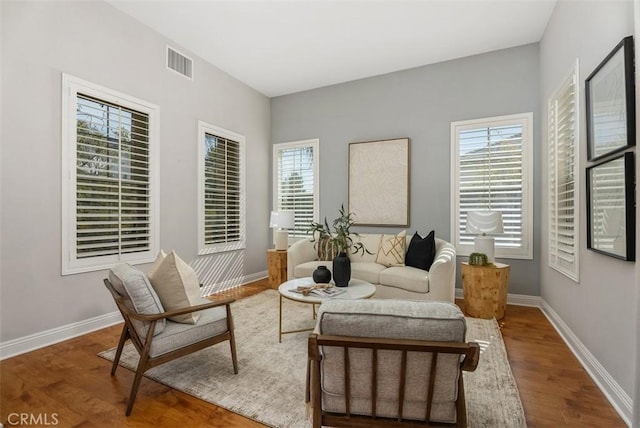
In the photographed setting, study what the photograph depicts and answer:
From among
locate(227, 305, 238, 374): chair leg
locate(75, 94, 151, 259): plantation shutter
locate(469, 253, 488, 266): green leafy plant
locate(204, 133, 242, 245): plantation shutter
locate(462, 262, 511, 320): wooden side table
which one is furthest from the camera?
locate(204, 133, 242, 245): plantation shutter

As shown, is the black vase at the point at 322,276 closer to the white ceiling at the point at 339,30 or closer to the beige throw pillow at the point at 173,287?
the beige throw pillow at the point at 173,287

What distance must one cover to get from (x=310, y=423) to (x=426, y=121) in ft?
13.5

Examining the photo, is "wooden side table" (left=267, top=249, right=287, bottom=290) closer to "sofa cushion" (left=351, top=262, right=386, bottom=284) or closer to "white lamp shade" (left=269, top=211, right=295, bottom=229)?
"white lamp shade" (left=269, top=211, right=295, bottom=229)

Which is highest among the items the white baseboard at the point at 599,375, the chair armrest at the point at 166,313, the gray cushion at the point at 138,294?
the gray cushion at the point at 138,294

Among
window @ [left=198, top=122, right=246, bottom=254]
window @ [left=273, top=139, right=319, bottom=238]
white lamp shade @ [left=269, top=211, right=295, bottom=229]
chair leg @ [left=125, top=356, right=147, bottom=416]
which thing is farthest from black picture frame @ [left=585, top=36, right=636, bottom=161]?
window @ [left=198, top=122, right=246, bottom=254]

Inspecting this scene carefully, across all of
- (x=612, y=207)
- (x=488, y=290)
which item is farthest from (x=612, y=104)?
(x=488, y=290)

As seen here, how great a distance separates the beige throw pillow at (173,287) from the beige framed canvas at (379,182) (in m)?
3.24

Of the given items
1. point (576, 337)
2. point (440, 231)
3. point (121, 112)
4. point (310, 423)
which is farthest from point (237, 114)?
point (576, 337)

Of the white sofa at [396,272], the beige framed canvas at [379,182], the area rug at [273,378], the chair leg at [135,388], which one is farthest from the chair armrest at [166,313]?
the beige framed canvas at [379,182]

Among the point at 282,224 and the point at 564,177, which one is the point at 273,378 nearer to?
the point at 282,224

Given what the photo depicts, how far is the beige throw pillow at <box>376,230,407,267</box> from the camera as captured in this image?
4.07 m

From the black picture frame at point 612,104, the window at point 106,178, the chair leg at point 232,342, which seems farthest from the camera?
the window at point 106,178

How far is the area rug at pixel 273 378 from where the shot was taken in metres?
1.82

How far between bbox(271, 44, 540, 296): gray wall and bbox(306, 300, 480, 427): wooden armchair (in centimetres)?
342
